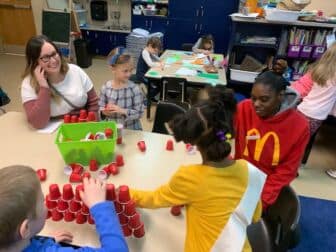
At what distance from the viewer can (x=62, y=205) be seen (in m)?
1.04

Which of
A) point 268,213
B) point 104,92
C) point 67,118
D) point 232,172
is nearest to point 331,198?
point 268,213

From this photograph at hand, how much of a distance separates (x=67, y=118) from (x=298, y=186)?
6.78 feet

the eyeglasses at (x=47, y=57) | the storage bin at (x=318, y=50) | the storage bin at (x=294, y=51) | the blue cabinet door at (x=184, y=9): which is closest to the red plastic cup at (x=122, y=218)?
the eyeglasses at (x=47, y=57)

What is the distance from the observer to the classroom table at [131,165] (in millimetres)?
1007

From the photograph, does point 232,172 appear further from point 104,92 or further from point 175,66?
point 175,66

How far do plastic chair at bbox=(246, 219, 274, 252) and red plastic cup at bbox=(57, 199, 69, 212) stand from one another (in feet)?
2.70

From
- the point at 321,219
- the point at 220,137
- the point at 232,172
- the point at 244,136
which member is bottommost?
the point at 321,219

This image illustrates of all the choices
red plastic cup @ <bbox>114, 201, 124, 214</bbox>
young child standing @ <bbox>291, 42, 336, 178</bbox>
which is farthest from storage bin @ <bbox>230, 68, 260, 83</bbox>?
red plastic cup @ <bbox>114, 201, 124, 214</bbox>

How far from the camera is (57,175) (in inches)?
50.9

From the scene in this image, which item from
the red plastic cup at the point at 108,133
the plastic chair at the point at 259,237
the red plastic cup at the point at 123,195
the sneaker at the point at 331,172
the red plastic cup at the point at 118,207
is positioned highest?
the red plastic cup at the point at 108,133

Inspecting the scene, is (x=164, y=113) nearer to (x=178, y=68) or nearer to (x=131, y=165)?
(x=131, y=165)

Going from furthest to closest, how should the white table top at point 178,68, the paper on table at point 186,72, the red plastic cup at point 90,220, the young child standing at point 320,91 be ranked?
1. the paper on table at point 186,72
2. the white table top at point 178,68
3. the young child standing at point 320,91
4. the red plastic cup at point 90,220

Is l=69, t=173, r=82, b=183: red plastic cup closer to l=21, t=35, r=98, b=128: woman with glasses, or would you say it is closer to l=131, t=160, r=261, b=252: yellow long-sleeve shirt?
l=131, t=160, r=261, b=252: yellow long-sleeve shirt

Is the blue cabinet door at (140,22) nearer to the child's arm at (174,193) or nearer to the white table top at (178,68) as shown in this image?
the white table top at (178,68)
